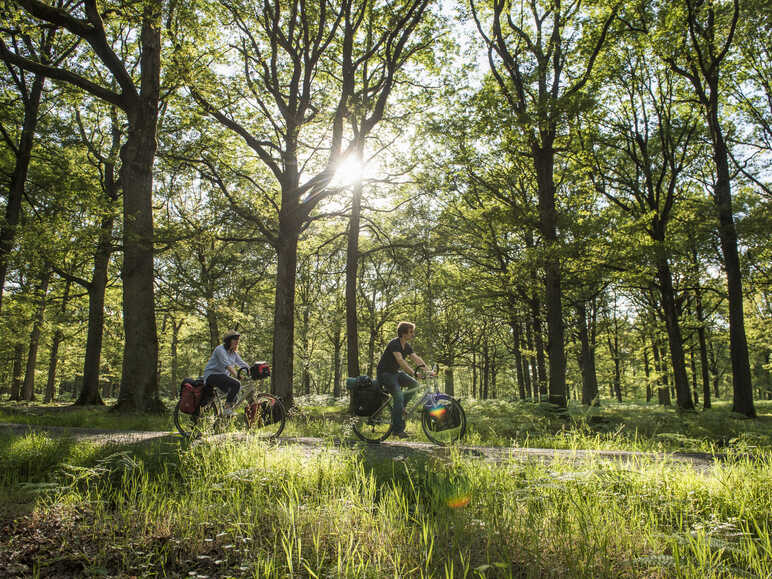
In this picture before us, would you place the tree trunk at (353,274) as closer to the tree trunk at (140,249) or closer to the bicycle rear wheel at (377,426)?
the tree trunk at (140,249)

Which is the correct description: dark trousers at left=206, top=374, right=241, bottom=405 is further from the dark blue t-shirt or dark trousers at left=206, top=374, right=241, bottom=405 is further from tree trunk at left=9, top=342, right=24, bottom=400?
tree trunk at left=9, top=342, right=24, bottom=400

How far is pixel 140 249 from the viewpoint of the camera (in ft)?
38.2

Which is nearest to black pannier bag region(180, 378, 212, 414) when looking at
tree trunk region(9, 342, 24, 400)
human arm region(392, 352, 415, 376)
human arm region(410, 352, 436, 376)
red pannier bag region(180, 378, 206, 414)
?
red pannier bag region(180, 378, 206, 414)

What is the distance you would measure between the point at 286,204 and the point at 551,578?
42.1 feet

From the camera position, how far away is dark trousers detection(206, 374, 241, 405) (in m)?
7.53

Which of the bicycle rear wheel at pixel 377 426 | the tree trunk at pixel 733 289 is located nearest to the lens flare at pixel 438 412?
the bicycle rear wheel at pixel 377 426

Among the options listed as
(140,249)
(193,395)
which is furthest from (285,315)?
(193,395)

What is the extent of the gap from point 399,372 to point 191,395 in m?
3.61

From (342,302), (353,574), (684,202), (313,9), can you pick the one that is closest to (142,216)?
(313,9)

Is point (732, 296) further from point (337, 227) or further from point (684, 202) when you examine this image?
point (337, 227)

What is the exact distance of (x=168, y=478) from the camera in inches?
181

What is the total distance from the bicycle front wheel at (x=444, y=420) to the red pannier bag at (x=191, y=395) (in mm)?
3888

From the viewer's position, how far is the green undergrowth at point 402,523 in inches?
104

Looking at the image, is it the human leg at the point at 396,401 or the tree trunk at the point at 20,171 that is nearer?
the human leg at the point at 396,401
